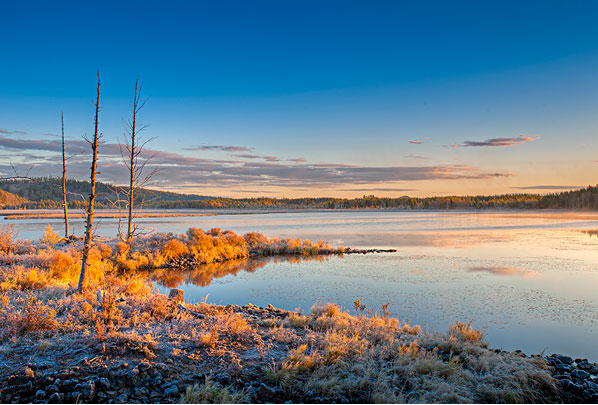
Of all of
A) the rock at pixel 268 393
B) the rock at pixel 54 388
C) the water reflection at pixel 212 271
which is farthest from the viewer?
the water reflection at pixel 212 271

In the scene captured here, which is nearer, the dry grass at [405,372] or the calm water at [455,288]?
the dry grass at [405,372]

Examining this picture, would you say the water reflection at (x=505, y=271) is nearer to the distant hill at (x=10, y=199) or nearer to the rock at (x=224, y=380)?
the rock at (x=224, y=380)

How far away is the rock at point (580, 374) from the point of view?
20.4ft

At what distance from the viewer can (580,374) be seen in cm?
631

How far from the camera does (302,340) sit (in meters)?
6.92

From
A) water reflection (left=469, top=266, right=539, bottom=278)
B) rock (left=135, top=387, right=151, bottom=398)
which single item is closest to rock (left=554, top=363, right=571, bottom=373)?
rock (left=135, top=387, right=151, bottom=398)

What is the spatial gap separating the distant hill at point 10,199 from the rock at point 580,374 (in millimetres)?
130130

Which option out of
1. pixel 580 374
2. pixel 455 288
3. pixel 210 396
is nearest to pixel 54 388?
pixel 210 396

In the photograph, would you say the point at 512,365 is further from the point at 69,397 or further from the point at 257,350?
the point at 69,397

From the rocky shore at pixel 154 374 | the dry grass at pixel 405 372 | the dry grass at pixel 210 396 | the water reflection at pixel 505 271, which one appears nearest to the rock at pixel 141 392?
the rocky shore at pixel 154 374

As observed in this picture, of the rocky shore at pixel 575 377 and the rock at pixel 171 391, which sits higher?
the rock at pixel 171 391

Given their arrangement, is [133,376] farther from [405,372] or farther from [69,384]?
[405,372]

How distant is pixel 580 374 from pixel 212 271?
51.1ft

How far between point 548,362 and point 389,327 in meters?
2.78
